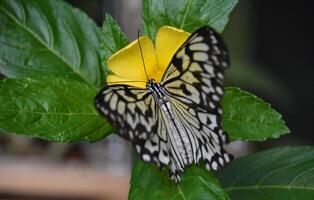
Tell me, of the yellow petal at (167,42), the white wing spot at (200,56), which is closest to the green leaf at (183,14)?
the yellow petal at (167,42)

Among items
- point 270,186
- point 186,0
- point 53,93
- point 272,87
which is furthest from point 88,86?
point 272,87

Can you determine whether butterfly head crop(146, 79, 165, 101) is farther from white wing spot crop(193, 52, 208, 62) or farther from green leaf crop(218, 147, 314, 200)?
green leaf crop(218, 147, 314, 200)

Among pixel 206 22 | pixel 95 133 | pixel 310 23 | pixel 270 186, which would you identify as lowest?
pixel 270 186

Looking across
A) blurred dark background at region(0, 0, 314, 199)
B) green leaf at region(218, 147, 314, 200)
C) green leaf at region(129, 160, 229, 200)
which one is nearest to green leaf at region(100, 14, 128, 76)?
green leaf at region(129, 160, 229, 200)

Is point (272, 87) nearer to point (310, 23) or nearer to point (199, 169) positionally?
point (310, 23)

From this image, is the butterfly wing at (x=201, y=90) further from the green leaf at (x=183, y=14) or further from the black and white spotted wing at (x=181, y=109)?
the green leaf at (x=183, y=14)

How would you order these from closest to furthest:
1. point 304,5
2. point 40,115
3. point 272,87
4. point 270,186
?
point 40,115 → point 270,186 → point 272,87 → point 304,5

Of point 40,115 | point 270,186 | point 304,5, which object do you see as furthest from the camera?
point 304,5
